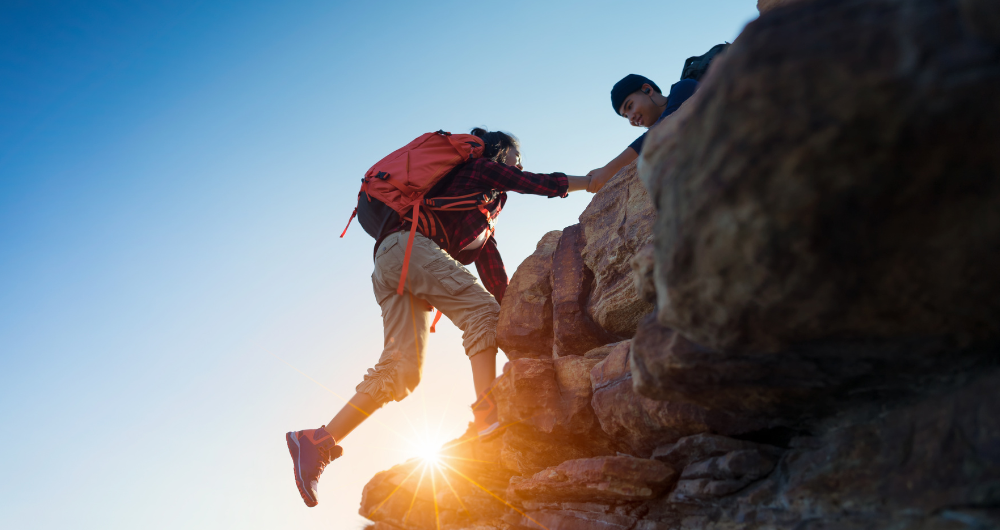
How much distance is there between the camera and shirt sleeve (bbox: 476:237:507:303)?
718cm

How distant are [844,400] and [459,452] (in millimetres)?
4154

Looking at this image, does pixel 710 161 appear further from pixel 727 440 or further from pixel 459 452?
pixel 459 452

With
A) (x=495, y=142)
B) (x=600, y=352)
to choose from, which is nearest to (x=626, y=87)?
(x=495, y=142)

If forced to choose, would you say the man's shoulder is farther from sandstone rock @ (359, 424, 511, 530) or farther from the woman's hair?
sandstone rock @ (359, 424, 511, 530)

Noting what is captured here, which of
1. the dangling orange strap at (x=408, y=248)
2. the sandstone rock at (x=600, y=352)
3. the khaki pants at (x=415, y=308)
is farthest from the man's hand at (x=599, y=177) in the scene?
the dangling orange strap at (x=408, y=248)

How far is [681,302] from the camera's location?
7.59ft

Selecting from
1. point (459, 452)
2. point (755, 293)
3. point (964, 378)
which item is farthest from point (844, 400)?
point (459, 452)

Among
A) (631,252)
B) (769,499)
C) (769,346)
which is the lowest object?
(769,499)

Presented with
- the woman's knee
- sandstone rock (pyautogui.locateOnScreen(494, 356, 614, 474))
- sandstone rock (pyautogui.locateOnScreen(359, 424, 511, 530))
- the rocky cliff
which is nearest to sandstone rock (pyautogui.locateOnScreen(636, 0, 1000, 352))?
the rocky cliff

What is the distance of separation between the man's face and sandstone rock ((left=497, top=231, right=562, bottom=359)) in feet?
6.75

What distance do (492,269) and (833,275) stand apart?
545cm

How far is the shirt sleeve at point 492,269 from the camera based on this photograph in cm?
718

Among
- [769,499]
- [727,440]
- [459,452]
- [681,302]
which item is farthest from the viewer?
[459,452]

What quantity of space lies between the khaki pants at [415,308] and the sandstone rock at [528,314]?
0.51ft
